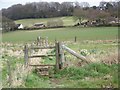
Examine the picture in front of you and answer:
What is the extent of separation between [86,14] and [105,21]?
16.8 feet

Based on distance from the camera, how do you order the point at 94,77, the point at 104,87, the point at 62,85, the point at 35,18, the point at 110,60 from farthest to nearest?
the point at 35,18
the point at 110,60
the point at 94,77
the point at 62,85
the point at 104,87

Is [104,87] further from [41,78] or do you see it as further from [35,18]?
[35,18]

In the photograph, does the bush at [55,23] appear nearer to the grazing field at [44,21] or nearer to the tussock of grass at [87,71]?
the grazing field at [44,21]

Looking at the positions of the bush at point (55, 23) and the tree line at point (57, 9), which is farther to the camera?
the bush at point (55, 23)

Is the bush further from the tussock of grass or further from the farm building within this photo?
the tussock of grass

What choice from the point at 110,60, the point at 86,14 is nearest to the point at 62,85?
the point at 110,60

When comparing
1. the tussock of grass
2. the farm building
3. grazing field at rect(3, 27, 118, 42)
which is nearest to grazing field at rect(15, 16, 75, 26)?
the farm building

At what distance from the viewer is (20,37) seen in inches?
1481

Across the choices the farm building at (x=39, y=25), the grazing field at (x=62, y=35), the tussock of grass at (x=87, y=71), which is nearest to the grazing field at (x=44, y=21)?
the farm building at (x=39, y=25)

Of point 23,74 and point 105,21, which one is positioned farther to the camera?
point 105,21

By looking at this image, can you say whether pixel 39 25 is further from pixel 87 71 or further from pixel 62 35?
pixel 87 71

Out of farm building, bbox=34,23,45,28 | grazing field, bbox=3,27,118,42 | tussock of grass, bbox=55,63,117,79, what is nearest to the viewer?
tussock of grass, bbox=55,63,117,79

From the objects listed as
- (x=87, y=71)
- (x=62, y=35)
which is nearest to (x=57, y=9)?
(x=62, y=35)

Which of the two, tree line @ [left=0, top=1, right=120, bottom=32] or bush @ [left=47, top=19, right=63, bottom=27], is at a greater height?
tree line @ [left=0, top=1, right=120, bottom=32]
